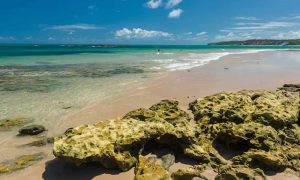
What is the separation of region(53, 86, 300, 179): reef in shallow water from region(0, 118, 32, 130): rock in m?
3.68

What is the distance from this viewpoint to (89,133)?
6648mm

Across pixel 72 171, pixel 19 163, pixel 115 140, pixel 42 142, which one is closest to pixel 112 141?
pixel 115 140

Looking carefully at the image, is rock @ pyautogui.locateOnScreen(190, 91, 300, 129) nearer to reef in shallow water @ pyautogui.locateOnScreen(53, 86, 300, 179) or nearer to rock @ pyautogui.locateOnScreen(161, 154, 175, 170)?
reef in shallow water @ pyautogui.locateOnScreen(53, 86, 300, 179)

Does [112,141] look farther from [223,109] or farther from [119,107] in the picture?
[119,107]

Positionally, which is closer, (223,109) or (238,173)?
(238,173)

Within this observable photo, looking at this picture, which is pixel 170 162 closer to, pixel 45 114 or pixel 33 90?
pixel 45 114

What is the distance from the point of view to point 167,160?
22.1 feet

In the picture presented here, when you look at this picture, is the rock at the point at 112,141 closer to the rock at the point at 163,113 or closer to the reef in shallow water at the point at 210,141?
the reef in shallow water at the point at 210,141

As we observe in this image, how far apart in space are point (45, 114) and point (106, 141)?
535cm

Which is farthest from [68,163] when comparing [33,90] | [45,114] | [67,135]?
[33,90]

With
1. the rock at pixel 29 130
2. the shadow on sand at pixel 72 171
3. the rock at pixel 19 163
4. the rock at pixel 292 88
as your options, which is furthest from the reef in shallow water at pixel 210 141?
the rock at pixel 292 88

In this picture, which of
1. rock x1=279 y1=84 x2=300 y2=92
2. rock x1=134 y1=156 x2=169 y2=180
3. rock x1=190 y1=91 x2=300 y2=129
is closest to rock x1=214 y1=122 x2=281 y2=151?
rock x1=190 y1=91 x2=300 y2=129

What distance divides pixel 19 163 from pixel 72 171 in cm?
144

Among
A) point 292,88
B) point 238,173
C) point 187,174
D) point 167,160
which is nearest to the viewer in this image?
point 238,173
